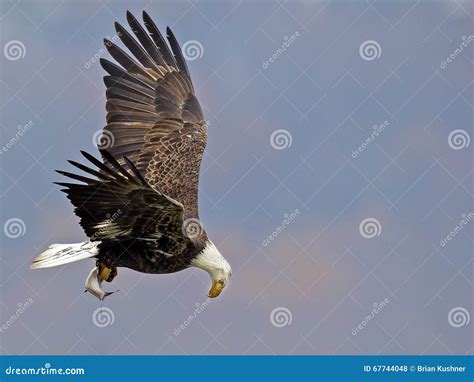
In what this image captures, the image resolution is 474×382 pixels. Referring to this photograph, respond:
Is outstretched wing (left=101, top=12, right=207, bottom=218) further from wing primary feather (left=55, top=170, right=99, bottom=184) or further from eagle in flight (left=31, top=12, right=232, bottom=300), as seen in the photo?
wing primary feather (left=55, top=170, right=99, bottom=184)

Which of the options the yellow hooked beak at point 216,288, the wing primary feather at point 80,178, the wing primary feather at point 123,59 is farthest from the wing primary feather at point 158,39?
the wing primary feather at point 80,178

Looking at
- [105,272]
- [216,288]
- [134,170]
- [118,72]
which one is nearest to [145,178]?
[105,272]

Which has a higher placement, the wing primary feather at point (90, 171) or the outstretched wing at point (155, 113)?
the outstretched wing at point (155, 113)

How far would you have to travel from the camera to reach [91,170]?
7.91 meters

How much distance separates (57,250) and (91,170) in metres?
1.58

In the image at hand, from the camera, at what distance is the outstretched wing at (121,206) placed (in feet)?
26.1

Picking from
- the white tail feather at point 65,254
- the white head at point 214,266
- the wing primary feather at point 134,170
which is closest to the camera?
the wing primary feather at point 134,170

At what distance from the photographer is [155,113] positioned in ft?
35.4

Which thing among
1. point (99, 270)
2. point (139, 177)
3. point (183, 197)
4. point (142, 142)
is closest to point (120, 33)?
point (142, 142)

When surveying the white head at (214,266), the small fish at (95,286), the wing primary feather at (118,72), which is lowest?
the small fish at (95,286)

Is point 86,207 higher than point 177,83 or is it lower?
lower

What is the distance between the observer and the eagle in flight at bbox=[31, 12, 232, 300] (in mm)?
8141

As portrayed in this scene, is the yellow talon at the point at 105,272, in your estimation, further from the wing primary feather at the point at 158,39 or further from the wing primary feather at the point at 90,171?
the wing primary feather at the point at 158,39

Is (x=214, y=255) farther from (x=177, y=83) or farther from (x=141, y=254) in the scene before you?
(x=177, y=83)
